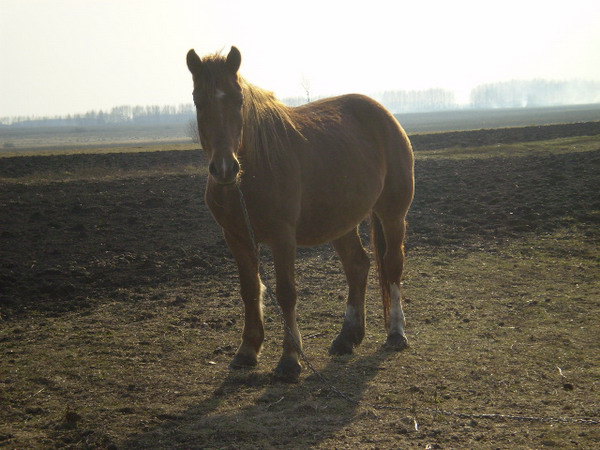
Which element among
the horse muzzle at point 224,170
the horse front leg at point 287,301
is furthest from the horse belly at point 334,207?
the horse muzzle at point 224,170

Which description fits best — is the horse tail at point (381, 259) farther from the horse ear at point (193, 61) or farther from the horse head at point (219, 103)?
the horse ear at point (193, 61)

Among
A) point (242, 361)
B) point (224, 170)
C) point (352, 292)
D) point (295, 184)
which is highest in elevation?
point (224, 170)

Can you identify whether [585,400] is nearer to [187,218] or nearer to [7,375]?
[7,375]

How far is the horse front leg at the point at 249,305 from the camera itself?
18.8ft

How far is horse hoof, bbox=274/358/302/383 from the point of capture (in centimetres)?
550

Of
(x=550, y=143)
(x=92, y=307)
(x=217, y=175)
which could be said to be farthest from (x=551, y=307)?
(x=550, y=143)

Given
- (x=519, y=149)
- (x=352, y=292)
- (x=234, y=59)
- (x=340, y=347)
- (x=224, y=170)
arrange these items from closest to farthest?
(x=224, y=170) → (x=234, y=59) → (x=340, y=347) → (x=352, y=292) → (x=519, y=149)

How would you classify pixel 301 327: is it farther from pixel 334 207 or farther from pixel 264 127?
pixel 264 127

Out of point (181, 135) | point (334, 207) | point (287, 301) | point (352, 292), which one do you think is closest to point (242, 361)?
point (287, 301)

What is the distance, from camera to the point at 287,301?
18.3ft

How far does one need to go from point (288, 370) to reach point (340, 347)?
36.1 inches

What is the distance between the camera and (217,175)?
4723 mm

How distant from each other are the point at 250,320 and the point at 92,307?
3.10 metres

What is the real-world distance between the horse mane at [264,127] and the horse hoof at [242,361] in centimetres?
169
